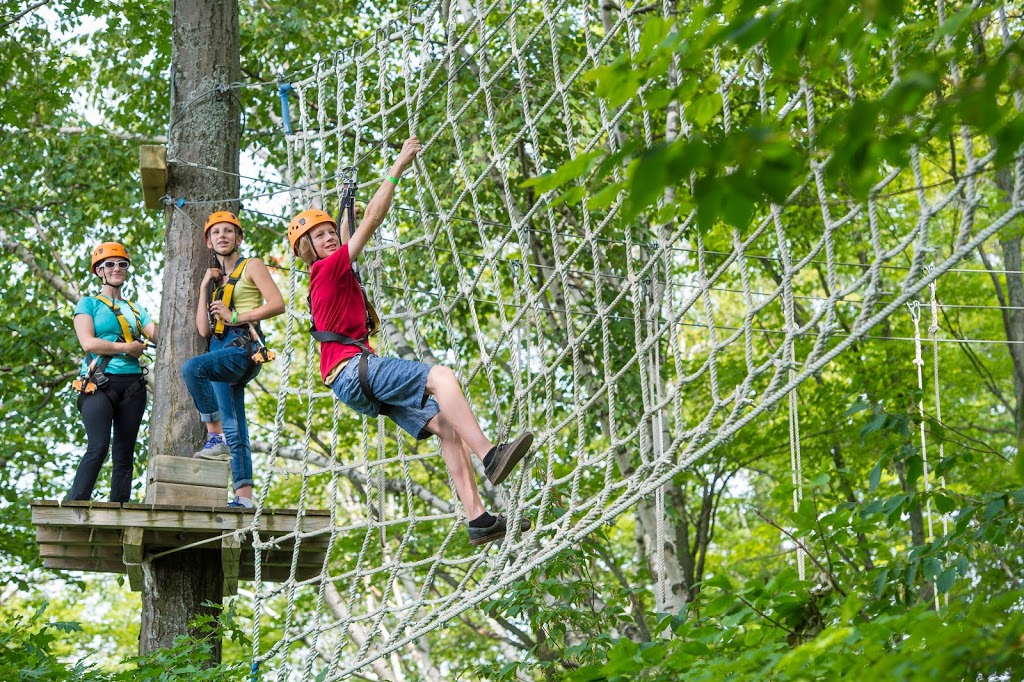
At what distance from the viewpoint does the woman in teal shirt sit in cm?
404

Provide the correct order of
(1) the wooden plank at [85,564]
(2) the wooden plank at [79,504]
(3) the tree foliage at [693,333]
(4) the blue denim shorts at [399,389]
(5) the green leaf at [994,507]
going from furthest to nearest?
(1) the wooden plank at [85,564] → (2) the wooden plank at [79,504] → (4) the blue denim shorts at [399,389] → (5) the green leaf at [994,507] → (3) the tree foliage at [693,333]

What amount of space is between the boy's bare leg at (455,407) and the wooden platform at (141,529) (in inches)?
28.3

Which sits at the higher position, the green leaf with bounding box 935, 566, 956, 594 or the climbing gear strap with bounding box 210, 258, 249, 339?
the climbing gear strap with bounding box 210, 258, 249, 339

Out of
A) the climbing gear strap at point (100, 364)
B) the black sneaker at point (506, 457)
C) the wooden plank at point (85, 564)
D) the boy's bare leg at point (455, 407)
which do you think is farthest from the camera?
the climbing gear strap at point (100, 364)

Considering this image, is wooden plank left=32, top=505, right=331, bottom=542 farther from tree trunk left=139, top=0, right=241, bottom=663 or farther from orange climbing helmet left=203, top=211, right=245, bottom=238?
orange climbing helmet left=203, top=211, right=245, bottom=238

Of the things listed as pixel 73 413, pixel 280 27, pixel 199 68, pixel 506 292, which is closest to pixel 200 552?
pixel 199 68

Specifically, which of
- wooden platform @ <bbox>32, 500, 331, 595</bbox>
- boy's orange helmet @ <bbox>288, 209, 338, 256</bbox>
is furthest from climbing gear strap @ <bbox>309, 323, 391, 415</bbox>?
wooden platform @ <bbox>32, 500, 331, 595</bbox>

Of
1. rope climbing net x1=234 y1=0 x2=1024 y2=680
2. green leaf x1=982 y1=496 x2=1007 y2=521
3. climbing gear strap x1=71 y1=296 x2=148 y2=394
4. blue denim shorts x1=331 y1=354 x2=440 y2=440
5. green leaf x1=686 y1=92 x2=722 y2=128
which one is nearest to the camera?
green leaf x1=686 y1=92 x2=722 y2=128

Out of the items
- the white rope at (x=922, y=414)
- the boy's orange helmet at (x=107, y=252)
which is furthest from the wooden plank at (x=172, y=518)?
the white rope at (x=922, y=414)

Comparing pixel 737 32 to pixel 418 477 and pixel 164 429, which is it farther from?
pixel 418 477

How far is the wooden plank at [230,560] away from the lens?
375 cm

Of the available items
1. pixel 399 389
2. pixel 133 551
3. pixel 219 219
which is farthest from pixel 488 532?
pixel 219 219

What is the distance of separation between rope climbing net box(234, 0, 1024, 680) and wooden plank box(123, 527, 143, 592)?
40 centimetres

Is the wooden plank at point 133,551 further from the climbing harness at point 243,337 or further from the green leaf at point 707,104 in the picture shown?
the green leaf at point 707,104
